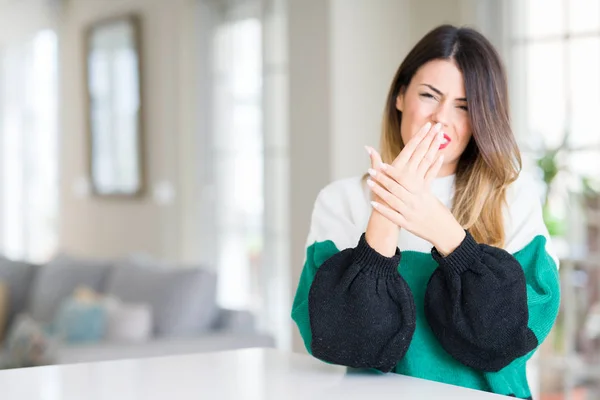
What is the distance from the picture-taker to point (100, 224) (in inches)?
258

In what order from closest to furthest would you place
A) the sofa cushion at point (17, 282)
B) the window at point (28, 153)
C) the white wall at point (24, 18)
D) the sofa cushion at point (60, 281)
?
the sofa cushion at point (60, 281) < the sofa cushion at point (17, 282) < the white wall at point (24, 18) < the window at point (28, 153)

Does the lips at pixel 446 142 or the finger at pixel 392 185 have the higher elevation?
the lips at pixel 446 142

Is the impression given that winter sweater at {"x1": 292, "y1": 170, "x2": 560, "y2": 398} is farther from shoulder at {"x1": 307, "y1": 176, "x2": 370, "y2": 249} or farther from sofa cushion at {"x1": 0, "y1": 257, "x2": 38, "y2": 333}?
sofa cushion at {"x1": 0, "y1": 257, "x2": 38, "y2": 333}

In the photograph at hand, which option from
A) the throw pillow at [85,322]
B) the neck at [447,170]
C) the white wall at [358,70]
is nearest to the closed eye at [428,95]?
the neck at [447,170]

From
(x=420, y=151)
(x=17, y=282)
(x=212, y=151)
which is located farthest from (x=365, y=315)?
(x=17, y=282)

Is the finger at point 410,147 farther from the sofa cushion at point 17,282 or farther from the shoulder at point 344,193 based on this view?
the sofa cushion at point 17,282

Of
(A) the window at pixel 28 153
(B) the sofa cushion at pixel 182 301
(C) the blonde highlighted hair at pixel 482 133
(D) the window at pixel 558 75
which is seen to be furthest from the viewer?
(A) the window at pixel 28 153

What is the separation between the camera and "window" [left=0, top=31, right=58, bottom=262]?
7.55 m

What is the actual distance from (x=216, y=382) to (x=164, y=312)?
8.67 ft

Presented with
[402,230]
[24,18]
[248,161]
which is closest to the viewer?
[402,230]

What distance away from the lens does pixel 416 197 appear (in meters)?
1.55

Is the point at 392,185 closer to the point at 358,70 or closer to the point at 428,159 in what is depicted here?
the point at 428,159

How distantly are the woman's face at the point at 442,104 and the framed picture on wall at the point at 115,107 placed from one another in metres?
4.38

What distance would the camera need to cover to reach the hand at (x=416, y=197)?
61.1 inches
